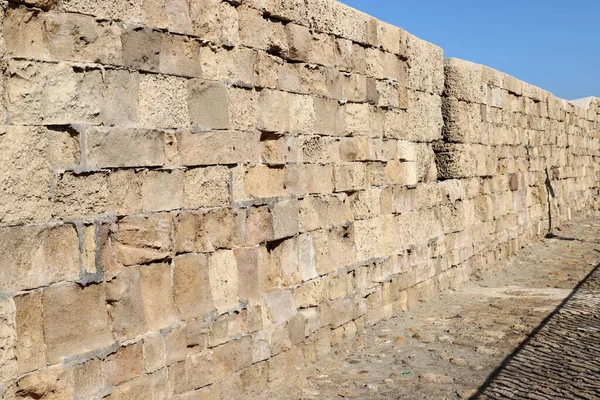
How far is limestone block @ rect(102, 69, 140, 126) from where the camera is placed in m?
3.96

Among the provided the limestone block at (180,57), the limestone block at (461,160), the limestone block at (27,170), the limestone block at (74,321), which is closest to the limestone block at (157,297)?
the limestone block at (74,321)

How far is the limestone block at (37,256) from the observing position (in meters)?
3.43

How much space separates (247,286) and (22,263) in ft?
6.25

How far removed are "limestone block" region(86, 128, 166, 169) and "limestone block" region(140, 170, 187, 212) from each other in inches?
3.2

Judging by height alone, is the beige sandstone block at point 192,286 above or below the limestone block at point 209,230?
below

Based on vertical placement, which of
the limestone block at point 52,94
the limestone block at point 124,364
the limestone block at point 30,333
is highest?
the limestone block at point 52,94

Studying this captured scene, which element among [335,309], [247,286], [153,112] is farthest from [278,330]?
[153,112]

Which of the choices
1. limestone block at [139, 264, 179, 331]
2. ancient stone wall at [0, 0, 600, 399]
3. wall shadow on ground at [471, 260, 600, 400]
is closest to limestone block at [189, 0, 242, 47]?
ancient stone wall at [0, 0, 600, 399]

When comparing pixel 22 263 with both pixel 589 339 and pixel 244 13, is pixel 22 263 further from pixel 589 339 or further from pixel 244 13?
pixel 589 339

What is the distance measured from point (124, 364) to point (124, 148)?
1238 mm

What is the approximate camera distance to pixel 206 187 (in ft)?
15.4

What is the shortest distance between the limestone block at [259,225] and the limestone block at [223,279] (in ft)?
0.83

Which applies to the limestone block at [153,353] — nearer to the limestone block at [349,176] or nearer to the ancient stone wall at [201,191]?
the ancient stone wall at [201,191]

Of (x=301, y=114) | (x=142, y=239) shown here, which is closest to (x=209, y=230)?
(x=142, y=239)
